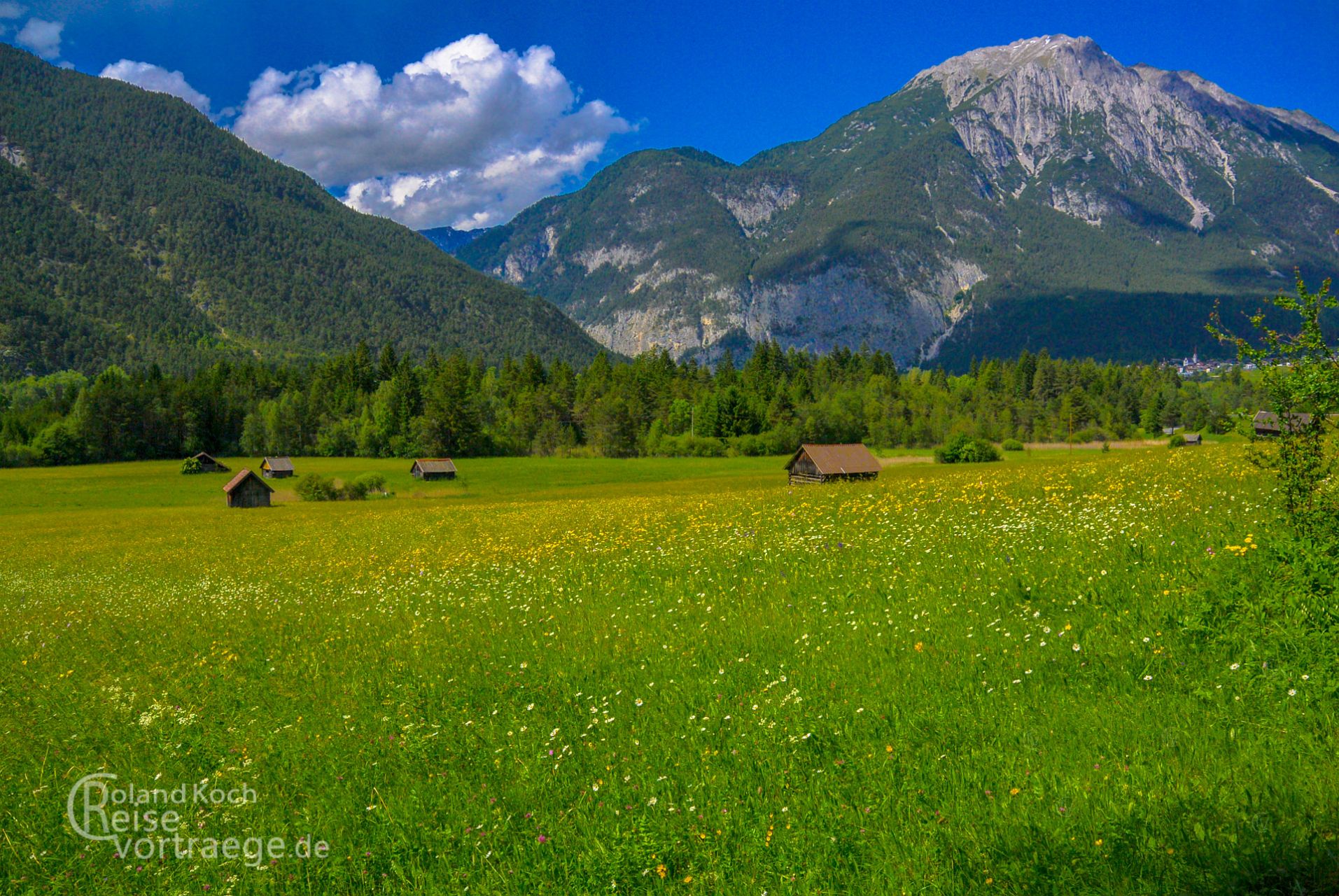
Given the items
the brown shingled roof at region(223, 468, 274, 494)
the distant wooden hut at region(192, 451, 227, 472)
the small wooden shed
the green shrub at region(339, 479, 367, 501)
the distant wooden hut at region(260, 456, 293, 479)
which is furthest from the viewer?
the distant wooden hut at region(192, 451, 227, 472)

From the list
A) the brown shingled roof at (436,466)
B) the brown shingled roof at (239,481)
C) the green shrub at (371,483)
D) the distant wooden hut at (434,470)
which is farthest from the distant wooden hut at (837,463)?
the brown shingled roof at (239,481)

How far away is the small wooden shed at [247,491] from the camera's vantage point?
77438 millimetres

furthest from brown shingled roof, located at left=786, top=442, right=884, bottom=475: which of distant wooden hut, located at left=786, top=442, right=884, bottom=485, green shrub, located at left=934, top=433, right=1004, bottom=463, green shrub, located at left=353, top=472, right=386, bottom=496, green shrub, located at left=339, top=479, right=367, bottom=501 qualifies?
green shrub, located at left=353, top=472, right=386, bottom=496

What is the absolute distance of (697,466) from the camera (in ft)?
357

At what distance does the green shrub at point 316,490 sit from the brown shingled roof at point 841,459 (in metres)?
56.4

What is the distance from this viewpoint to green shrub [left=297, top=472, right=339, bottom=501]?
8444 cm

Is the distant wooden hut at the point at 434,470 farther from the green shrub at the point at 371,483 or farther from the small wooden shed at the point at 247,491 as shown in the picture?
the small wooden shed at the point at 247,491

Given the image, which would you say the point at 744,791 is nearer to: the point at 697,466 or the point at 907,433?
the point at 697,466

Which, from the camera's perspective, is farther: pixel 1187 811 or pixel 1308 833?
pixel 1187 811

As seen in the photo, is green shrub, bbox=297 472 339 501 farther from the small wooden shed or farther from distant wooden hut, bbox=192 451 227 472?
distant wooden hut, bbox=192 451 227 472

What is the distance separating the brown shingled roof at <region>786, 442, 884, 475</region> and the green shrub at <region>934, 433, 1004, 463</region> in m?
40.5

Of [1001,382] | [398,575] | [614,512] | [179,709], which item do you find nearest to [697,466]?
[614,512]

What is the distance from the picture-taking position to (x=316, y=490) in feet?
277

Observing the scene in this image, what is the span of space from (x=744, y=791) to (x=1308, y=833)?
378 centimetres
